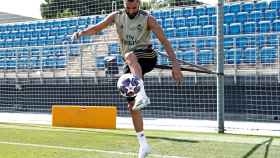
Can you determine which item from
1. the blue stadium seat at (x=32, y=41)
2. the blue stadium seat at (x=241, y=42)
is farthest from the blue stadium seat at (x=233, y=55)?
the blue stadium seat at (x=32, y=41)

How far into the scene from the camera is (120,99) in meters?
15.0

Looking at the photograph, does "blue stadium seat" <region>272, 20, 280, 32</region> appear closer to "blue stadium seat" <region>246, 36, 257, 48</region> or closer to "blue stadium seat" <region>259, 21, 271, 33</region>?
"blue stadium seat" <region>259, 21, 271, 33</region>

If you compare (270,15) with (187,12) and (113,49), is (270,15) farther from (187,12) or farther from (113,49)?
(113,49)

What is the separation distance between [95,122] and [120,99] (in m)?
4.39

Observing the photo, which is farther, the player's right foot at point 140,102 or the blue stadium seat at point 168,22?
the blue stadium seat at point 168,22

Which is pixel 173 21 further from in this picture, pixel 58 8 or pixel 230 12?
pixel 58 8

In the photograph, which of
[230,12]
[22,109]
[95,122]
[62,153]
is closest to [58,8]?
[22,109]

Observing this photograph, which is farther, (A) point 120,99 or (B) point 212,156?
(A) point 120,99

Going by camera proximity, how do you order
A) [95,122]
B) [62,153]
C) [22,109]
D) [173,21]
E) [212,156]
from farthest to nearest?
[173,21] < [22,109] < [95,122] < [62,153] < [212,156]

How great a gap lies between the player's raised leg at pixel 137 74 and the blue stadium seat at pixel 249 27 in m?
12.8

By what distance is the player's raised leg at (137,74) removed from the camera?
489 centimetres

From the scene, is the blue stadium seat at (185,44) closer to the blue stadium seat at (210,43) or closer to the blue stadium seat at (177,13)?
the blue stadium seat at (210,43)

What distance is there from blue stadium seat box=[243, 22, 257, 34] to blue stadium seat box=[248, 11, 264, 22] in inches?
7.8

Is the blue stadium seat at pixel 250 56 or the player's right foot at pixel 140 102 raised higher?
the player's right foot at pixel 140 102
